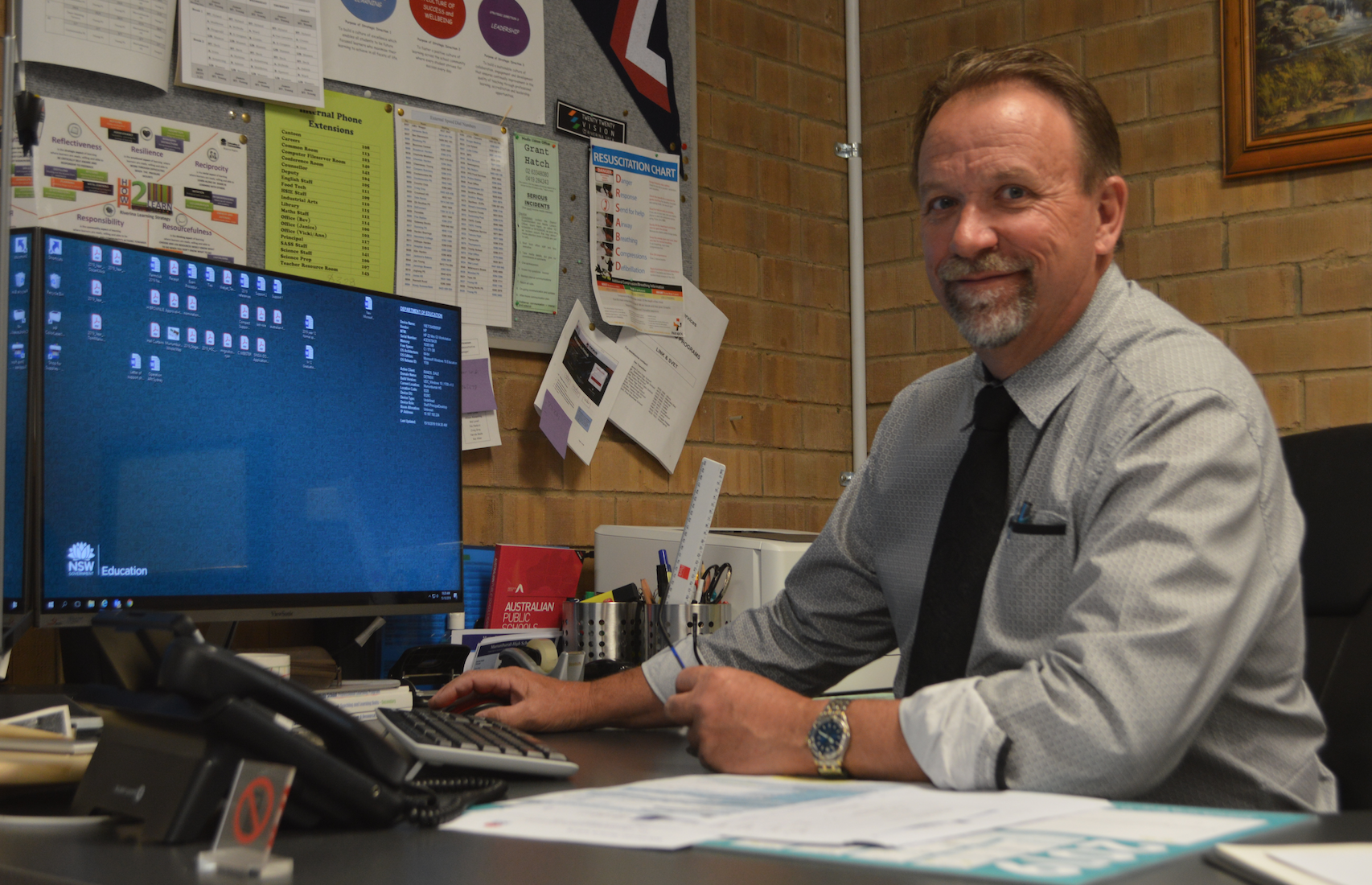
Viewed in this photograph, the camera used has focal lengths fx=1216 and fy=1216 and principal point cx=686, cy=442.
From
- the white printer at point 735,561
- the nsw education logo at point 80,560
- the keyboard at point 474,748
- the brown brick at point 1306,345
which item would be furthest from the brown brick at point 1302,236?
the nsw education logo at point 80,560

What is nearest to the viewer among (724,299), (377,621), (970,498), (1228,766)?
(1228,766)

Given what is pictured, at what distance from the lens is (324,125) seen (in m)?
1.86

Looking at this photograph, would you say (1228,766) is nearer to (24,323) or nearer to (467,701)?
(467,701)

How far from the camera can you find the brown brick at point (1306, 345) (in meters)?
2.24

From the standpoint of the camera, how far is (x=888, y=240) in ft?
9.18

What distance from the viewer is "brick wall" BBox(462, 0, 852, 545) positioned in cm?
240

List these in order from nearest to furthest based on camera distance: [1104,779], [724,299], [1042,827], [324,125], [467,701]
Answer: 1. [1042,827]
2. [1104,779]
3. [467,701]
4. [324,125]
5. [724,299]

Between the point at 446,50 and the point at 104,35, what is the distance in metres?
0.57

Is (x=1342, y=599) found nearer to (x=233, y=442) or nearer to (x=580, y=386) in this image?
(x=233, y=442)

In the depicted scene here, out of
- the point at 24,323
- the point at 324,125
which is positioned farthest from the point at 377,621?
the point at 324,125

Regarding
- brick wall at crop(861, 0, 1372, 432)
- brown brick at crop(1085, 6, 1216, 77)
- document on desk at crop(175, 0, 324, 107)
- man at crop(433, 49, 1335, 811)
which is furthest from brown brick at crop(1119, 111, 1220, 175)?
document on desk at crop(175, 0, 324, 107)

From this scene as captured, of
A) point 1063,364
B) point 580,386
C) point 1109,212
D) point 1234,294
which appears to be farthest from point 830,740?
point 1234,294

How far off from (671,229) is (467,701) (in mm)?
1277

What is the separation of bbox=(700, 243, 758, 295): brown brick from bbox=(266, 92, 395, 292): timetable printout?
0.75 metres
